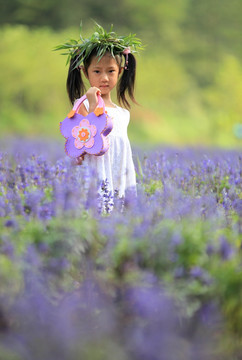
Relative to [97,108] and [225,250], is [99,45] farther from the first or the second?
[225,250]

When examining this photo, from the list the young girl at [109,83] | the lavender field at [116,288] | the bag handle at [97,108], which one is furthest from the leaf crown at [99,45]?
the lavender field at [116,288]

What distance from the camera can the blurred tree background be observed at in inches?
497

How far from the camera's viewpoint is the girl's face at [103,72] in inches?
120

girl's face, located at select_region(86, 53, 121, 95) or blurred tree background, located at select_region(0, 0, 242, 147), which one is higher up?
blurred tree background, located at select_region(0, 0, 242, 147)

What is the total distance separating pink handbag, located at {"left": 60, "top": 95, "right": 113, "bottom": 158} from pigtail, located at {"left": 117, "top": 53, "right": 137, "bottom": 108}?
49 centimetres

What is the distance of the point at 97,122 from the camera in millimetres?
2840

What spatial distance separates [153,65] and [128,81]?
11.4 m

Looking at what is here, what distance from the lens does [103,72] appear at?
10.0 ft

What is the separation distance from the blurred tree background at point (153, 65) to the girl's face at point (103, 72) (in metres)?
8.51

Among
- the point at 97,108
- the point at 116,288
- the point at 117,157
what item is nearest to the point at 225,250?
the point at 116,288

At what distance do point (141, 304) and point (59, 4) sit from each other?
13.5 meters

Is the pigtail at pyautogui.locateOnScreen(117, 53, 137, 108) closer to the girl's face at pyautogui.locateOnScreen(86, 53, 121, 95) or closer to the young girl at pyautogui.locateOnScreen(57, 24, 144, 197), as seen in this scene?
the young girl at pyautogui.locateOnScreen(57, 24, 144, 197)

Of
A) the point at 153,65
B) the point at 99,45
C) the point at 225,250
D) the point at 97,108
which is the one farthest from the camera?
the point at 153,65

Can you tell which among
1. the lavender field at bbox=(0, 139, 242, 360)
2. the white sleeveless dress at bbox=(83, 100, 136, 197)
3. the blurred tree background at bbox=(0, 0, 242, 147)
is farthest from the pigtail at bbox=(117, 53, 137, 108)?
the blurred tree background at bbox=(0, 0, 242, 147)
